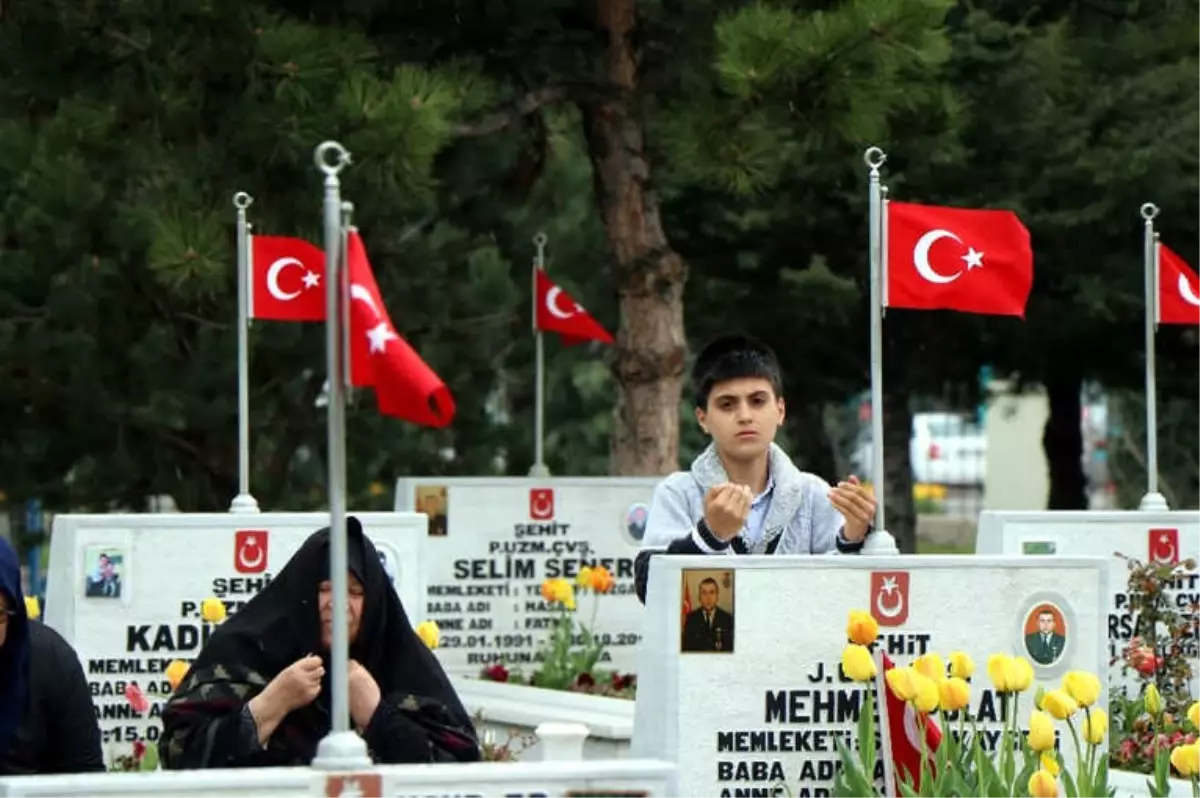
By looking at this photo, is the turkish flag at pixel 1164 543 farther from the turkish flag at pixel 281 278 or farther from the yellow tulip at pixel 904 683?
the yellow tulip at pixel 904 683

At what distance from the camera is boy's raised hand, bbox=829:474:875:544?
8305 millimetres

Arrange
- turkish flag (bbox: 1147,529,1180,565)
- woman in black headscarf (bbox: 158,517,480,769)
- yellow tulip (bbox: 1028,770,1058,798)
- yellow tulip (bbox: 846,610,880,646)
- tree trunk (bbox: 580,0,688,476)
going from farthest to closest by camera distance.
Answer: tree trunk (bbox: 580,0,688,476) → turkish flag (bbox: 1147,529,1180,565) → yellow tulip (bbox: 846,610,880,646) → woman in black headscarf (bbox: 158,517,480,769) → yellow tulip (bbox: 1028,770,1058,798)

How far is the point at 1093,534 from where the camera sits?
1336 cm

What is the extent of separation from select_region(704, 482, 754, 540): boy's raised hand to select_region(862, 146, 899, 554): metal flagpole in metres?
0.65

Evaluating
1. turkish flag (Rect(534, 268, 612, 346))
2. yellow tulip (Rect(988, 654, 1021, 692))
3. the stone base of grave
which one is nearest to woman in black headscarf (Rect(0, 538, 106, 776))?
yellow tulip (Rect(988, 654, 1021, 692))

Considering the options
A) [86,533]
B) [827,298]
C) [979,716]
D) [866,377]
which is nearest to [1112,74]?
[827,298]

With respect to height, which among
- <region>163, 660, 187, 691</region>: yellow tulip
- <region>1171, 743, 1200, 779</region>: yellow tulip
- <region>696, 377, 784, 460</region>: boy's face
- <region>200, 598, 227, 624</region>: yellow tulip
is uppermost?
<region>696, 377, 784, 460</region>: boy's face

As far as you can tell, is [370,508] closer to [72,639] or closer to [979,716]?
[72,639]

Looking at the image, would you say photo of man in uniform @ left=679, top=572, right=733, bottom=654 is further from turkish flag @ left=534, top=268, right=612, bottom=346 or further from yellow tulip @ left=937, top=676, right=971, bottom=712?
turkish flag @ left=534, top=268, right=612, bottom=346

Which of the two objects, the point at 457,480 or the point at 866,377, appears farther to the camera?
the point at 866,377

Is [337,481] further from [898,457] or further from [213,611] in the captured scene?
[898,457]

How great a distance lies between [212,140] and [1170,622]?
578cm

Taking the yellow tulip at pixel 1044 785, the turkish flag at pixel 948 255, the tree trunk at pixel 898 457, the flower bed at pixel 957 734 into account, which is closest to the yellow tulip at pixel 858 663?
the flower bed at pixel 957 734

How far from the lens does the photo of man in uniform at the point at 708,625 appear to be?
8.44 metres
